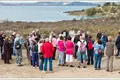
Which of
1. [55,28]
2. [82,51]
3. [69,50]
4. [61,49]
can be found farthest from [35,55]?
[55,28]

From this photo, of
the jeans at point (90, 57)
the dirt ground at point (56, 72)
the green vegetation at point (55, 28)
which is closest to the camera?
the dirt ground at point (56, 72)

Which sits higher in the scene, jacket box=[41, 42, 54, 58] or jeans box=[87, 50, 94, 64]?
jacket box=[41, 42, 54, 58]

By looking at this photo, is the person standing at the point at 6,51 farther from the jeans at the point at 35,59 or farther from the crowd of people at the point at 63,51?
the jeans at the point at 35,59

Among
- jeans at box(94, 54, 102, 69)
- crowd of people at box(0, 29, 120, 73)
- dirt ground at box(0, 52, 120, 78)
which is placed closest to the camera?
dirt ground at box(0, 52, 120, 78)

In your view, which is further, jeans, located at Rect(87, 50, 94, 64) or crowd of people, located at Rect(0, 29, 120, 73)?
jeans, located at Rect(87, 50, 94, 64)

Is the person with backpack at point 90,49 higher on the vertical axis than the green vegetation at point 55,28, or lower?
lower

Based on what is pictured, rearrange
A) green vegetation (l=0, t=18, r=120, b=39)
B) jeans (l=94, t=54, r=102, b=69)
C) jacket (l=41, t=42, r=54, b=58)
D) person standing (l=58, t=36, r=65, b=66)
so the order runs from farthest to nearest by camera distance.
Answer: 1. green vegetation (l=0, t=18, r=120, b=39)
2. person standing (l=58, t=36, r=65, b=66)
3. jeans (l=94, t=54, r=102, b=69)
4. jacket (l=41, t=42, r=54, b=58)

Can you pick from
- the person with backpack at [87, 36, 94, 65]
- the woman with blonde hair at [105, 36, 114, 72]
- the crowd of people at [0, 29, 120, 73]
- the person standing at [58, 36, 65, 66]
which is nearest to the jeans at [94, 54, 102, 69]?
the crowd of people at [0, 29, 120, 73]

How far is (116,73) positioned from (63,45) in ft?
8.42

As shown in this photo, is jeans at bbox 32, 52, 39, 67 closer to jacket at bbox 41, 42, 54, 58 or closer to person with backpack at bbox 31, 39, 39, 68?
person with backpack at bbox 31, 39, 39, 68

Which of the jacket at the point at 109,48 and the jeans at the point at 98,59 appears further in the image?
the jeans at the point at 98,59

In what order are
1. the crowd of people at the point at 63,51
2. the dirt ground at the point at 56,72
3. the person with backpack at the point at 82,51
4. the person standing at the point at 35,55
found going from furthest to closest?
1. the person with backpack at the point at 82,51
2. the person standing at the point at 35,55
3. the crowd of people at the point at 63,51
4. the dirt ground at the point at 56,72

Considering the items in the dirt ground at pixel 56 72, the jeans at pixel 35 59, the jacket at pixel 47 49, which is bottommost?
the dirt ground at pixel 56 72

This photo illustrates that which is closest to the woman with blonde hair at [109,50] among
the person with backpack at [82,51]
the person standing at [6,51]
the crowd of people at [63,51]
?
the crowd of people at [63,51]
